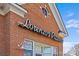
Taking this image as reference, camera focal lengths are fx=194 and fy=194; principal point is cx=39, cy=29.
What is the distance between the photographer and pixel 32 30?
388 centimetres

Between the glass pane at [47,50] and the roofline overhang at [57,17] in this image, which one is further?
the roofline overhang at [57,17]

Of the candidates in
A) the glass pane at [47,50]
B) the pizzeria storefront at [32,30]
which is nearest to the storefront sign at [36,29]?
the pizzeria storefront at [32,30]

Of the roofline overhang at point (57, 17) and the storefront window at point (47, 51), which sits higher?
the roofline overhang at point (57, 17)

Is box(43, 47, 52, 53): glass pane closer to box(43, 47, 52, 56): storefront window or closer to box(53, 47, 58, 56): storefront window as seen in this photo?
box(43, 47, 52, 56): storefront window

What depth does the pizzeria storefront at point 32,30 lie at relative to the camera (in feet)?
11.6

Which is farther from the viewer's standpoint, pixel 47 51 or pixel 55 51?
pixel 55 51

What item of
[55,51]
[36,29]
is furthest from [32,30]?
[55,51]

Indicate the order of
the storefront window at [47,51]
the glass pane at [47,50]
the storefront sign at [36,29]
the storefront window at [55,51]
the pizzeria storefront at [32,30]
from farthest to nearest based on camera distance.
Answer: the storefront window at [55,51] < the glass pane at [47,50] < the storefront window at [47,51] < the storefront sign at [36,29] < the pizzeria storefront at [32,30]

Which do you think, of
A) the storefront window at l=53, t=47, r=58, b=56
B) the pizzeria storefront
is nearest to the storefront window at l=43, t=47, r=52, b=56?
the pizzeria storefront

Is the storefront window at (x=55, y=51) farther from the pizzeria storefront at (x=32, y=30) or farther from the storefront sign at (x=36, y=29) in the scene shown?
the storefront sign at (x=36, y=29)

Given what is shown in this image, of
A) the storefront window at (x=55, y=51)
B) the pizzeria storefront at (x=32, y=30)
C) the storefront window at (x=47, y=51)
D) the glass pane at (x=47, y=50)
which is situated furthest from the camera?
the storefront window at (x=55, y=51)

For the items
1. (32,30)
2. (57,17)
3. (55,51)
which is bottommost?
(55,51)

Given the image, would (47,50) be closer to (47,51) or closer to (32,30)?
(47,51)

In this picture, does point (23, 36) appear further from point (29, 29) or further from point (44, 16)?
point (44, 16)
